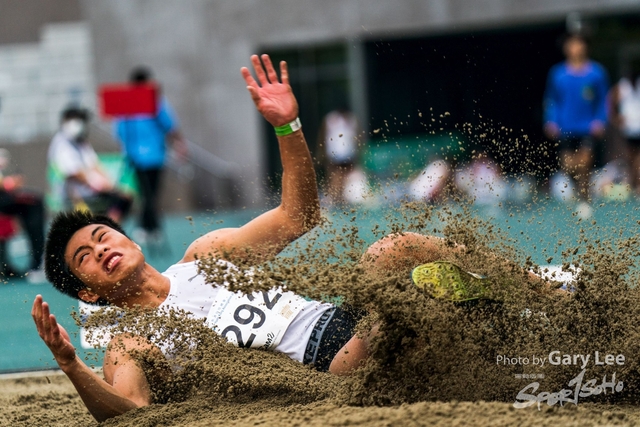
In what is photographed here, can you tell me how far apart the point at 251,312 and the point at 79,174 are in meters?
7.38

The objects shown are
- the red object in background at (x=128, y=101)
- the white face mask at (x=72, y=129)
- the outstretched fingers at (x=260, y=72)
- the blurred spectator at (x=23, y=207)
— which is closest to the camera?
the outstretched fingers at (x=260, y=72)

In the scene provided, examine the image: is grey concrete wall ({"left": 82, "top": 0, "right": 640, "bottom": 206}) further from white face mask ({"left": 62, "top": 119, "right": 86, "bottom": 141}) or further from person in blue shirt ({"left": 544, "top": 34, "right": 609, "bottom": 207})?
white face mask ({"left": 62, "top": 119, "right": 86, "bottom": 141})

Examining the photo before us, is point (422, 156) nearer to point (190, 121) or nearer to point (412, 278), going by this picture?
point (190, 121)

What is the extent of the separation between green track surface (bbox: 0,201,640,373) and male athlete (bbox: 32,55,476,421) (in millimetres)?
164

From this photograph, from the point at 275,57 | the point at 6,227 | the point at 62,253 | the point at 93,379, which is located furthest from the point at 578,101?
the point at 275,57

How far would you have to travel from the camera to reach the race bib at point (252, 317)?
4.05m

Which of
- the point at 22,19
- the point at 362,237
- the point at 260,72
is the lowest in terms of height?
the point at 362,237

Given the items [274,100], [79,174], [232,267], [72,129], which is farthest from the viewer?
[72,129]

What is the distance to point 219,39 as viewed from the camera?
21422 millimetres

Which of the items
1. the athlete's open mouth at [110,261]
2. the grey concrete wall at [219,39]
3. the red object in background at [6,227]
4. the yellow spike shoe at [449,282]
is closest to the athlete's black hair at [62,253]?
the athlete's open mouth at [110,261]

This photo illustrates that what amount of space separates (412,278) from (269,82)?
4.50 ft

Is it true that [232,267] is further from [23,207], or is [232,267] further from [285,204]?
[23,207]

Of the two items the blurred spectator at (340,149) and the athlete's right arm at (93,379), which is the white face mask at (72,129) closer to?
the blurred spectator at (340,149)

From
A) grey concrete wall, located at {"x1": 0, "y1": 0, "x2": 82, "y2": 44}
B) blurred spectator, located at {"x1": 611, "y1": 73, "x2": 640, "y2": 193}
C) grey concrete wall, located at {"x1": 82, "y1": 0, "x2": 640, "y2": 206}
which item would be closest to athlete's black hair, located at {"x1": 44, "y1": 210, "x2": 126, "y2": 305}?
blurred spectator, located at {"x1": 611, "y1": 73, "x2": 640, "y2": 193}
